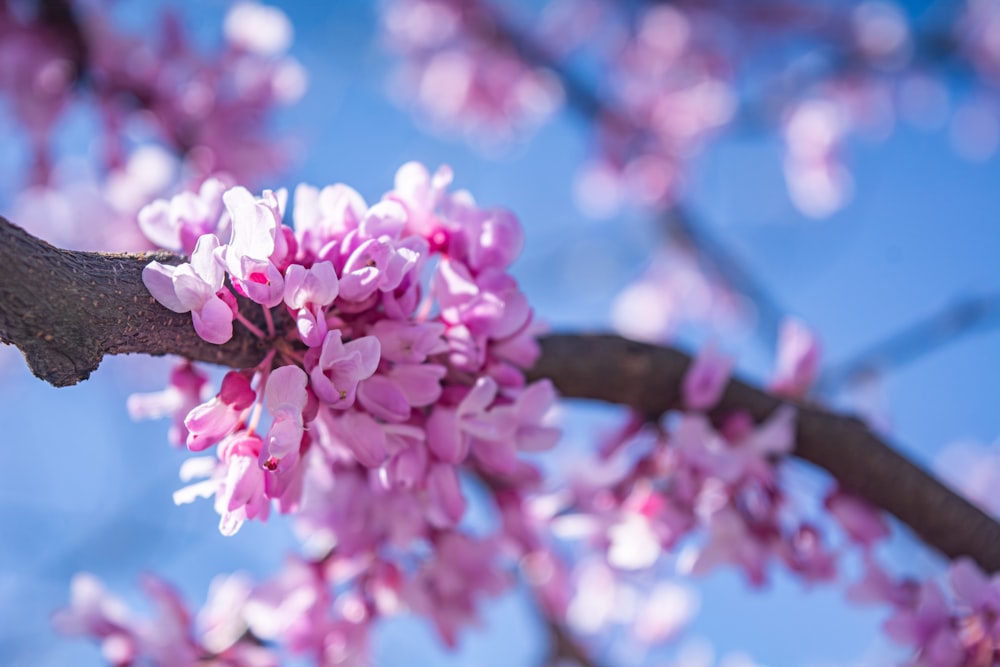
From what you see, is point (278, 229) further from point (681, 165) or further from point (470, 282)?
point (681, 165)

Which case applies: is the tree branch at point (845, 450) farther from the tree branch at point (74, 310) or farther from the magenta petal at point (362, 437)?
the tree branch at point (74, 310)

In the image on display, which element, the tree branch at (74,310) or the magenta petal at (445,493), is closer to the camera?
the tree branch at (74,310)

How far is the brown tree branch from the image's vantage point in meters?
0.82

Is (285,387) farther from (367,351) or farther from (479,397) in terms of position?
(479,397)

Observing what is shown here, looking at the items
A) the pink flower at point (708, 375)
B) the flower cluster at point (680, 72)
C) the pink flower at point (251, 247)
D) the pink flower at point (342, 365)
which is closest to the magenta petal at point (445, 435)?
the pink flower at point (342, 365)

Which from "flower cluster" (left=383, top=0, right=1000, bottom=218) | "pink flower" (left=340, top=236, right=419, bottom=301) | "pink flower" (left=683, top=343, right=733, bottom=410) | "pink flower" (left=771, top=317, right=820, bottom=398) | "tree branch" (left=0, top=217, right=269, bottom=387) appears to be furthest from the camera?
"flower cluster" (left=383, top=0, right=1000, bottom=218)

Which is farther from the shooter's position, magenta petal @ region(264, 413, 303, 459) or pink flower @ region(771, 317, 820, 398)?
pink flower @ region(771, 317, 820, 398)

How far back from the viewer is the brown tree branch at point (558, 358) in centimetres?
82

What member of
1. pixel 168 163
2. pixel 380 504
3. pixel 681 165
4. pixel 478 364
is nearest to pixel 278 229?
pixel 478 364

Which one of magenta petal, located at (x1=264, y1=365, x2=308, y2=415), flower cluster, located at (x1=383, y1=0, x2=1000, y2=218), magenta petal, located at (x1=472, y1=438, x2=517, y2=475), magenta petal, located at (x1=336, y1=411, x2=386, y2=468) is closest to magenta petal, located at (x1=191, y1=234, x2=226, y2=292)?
magenta petal, located at (x1=264, y1=365, x2=308, y2=415)

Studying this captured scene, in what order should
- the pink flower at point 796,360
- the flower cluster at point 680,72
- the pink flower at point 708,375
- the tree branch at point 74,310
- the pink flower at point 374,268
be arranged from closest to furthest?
the tree branch at point 74,310
the pink flower at point 374,268
the pink flower at point 708,375
the pink flower at point 796,360
the flower cluster at point 680,72

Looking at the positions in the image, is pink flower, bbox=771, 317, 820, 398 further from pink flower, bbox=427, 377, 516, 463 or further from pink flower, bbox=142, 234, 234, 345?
pink flower, bbox=142, 234, 234, 345

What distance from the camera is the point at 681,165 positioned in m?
4.97

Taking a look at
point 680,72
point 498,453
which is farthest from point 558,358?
point 680,72
